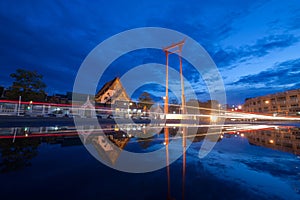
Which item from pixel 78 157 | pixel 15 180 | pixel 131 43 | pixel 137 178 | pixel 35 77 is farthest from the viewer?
pixel 131 43

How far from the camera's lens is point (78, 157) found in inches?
131

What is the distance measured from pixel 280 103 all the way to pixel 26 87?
64.6 metres

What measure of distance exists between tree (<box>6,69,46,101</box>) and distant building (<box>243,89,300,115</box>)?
5886 centimetres

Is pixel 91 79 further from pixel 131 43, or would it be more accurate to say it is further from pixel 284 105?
pixel 284 105

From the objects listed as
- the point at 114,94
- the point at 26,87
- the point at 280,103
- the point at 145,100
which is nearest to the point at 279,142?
the point at 26,87

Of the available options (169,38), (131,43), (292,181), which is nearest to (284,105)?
(169,38)

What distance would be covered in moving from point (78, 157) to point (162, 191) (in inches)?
86.9

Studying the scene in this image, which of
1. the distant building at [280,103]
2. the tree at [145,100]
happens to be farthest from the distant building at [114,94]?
the distant building at [280,103]

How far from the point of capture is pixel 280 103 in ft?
163

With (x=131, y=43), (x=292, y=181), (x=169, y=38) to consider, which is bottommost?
(x=292, y=181)

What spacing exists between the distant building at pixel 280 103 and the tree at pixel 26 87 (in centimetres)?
5886

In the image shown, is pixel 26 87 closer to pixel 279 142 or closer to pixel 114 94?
pixel 114 94

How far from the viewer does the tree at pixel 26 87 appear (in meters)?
22.1

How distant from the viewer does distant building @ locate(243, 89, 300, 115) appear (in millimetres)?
44594
